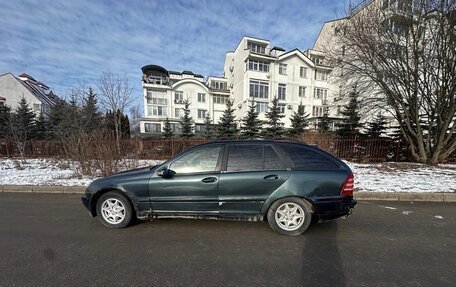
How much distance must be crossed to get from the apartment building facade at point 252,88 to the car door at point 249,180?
26823 millimetres

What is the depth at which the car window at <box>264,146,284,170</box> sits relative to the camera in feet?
12.0

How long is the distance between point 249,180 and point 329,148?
11.4 meters

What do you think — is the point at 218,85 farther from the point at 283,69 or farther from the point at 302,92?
the point at 302,92

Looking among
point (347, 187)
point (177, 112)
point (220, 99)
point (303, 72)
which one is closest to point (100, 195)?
point (347, 187)

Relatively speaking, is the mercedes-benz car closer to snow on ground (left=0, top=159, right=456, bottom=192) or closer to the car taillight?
the car taillight

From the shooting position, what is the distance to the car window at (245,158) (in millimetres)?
3701

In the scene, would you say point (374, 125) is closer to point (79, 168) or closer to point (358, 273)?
point (358, 273)

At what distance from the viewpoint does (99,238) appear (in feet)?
11.4

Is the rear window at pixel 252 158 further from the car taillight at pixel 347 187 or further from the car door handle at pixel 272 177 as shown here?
the car taillight at pixel 347 187

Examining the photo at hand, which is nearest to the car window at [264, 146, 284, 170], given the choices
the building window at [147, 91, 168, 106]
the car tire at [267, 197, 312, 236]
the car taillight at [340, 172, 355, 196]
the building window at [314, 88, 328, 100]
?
the car tire at [267, 197, 312, 236]

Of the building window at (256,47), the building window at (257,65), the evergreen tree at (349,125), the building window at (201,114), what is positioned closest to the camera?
the evergreen tree at (349,125)

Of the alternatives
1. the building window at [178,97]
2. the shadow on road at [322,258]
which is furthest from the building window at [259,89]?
the shadow on road at [322,258]

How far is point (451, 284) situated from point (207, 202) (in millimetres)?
3162

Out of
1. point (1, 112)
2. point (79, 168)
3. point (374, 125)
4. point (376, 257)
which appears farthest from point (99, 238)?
point (1, 112)
